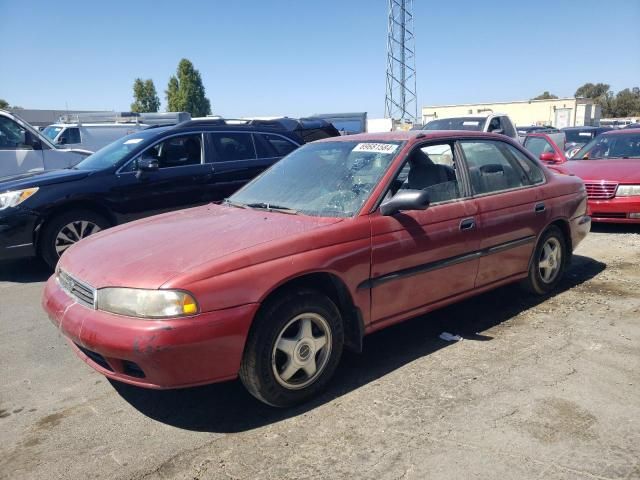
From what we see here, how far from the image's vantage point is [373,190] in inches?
143

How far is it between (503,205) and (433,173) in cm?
74

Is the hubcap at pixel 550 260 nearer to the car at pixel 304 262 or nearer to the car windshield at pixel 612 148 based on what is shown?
the car at pixel 304 262

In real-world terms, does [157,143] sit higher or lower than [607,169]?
higher

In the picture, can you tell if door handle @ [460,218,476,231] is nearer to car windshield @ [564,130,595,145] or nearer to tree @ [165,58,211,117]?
car windshield @ [564,130,595,145]

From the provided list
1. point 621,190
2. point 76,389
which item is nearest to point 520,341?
point 76,389

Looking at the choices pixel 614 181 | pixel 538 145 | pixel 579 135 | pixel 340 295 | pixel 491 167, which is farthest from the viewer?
pixel 579 135

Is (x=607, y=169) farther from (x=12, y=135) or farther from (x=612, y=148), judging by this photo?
(x=12, y=135)

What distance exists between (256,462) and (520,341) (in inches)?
92.2

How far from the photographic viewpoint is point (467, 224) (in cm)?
405

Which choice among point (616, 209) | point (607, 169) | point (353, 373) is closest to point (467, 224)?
point (353, 373)

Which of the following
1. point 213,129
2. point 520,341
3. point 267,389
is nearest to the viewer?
point 267,389

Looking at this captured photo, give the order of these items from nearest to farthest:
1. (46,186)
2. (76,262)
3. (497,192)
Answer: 1. (76,262)
2. (497,192)
3. (46,186)

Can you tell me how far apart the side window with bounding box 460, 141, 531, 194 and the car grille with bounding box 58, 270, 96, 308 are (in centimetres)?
291

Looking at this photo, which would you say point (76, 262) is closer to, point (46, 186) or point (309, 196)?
point (309, 196)
